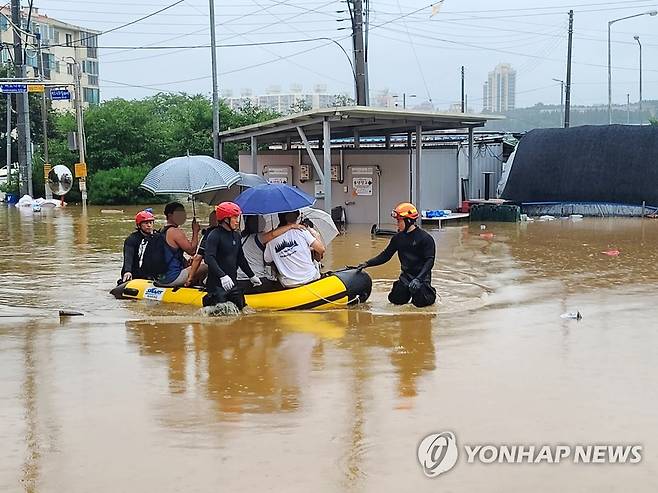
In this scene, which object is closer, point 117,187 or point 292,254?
point 292,254

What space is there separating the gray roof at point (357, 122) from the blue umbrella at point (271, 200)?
998 centimetres

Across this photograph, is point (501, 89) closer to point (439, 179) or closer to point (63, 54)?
point (63, 54)

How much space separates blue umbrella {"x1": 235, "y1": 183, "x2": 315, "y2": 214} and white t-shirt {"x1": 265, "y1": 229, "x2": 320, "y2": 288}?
1.11 feet

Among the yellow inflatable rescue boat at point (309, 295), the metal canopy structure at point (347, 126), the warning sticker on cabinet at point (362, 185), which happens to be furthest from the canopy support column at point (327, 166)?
the yellow inflatable rescue boat at point (309, 295)

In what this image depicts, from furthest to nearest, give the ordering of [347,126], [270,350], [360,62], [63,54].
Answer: [63,54]
[360,62]
[347,126]
[270,350]

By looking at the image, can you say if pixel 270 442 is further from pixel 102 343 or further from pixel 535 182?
pixel 535 182

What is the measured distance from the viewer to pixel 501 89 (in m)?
134

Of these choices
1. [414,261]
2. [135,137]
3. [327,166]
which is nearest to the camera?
[414,261]

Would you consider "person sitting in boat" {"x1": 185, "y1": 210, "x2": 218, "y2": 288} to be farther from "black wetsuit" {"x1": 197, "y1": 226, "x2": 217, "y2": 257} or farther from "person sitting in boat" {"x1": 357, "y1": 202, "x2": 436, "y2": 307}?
"person sitting in boat" {"x1": 357, "y1": 202, "x2": 436, "y2": 307}

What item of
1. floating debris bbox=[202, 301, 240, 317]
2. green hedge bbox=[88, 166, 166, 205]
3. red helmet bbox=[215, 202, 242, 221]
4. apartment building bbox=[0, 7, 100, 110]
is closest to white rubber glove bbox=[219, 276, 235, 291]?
A: floating debris bbox=[202, 301, 240, 317]

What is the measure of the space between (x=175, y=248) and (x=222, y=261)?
180 centimetres

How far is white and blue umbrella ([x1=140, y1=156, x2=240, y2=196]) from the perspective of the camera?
43.0 feet

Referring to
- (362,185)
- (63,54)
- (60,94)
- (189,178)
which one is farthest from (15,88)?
(63,54)

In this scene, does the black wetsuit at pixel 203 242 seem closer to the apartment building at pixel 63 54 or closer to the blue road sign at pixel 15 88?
the blue road sign at pixel 15 88
